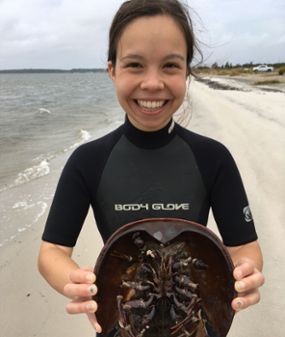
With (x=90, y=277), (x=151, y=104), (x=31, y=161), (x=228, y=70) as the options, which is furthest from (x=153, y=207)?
(x=228, y=70)

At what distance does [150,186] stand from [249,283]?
0.64 m

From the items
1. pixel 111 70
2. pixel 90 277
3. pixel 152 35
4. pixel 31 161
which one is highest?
pixel 152 35

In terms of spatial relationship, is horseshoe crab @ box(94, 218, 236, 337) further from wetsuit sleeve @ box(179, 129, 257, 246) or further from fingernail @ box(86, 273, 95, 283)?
wetsuit sleeve @ box(179, 129, 257, 246)

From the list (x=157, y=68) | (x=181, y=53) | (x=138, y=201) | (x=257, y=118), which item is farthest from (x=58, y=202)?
(x=257, y=118)

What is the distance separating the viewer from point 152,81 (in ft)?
5.48

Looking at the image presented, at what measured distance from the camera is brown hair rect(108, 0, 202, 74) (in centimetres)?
170

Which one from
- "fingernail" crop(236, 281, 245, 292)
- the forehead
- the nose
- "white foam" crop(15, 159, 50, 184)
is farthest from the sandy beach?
"white foam" crop(15, 159, 50, 184)

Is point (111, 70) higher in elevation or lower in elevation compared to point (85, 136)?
higher

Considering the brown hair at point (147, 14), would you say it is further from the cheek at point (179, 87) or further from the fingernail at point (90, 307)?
the fingernail at point (90, 307)

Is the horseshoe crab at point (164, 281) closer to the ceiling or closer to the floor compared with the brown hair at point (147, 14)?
closer to the floor

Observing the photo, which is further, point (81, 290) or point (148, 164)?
point (148, 164)

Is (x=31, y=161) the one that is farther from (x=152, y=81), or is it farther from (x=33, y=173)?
(x=152, y=81)

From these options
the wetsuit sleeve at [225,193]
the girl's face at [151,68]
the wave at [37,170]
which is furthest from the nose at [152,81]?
the wave at [37,170]

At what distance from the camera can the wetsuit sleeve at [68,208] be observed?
1745 millimetres
